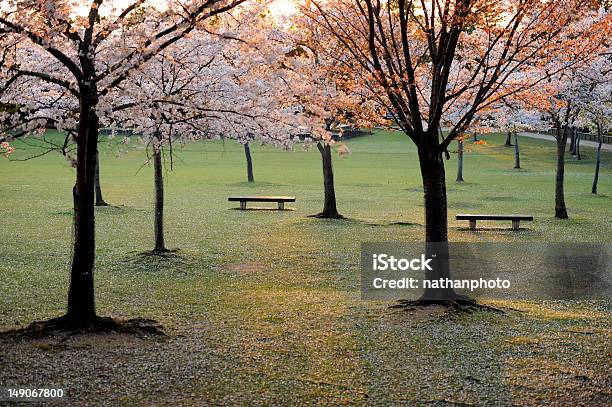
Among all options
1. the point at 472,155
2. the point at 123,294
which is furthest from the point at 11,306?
the point at 472,155

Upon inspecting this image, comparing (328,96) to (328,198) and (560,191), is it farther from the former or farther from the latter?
(560,191)

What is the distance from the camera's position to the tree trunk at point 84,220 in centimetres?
1018

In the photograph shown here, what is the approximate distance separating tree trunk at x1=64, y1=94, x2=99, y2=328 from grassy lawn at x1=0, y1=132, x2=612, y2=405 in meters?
0.48

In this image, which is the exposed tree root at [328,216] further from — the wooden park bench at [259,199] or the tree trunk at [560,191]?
the tree trunk at [560,191]

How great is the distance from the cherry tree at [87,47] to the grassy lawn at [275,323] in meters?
0.80

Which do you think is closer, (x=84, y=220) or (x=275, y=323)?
(x=84, y=220)

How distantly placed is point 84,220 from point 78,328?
52.0 inches

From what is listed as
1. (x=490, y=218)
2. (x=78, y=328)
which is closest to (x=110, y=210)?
(x=490, y=218)

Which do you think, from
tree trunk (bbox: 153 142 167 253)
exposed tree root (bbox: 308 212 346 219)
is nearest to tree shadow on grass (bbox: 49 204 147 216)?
exposed tree root (bbox: 308 212 346 219)

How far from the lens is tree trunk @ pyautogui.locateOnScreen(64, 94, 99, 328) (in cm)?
1018

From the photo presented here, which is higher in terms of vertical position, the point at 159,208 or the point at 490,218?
the point at 159,208

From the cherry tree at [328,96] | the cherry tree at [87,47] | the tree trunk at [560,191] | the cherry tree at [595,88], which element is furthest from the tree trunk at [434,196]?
the tree trunk at [560,191]

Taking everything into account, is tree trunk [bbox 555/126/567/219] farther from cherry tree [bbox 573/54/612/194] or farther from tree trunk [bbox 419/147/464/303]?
tree trunk [bbox 419/147/464/303]

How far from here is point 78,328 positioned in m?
10.4
